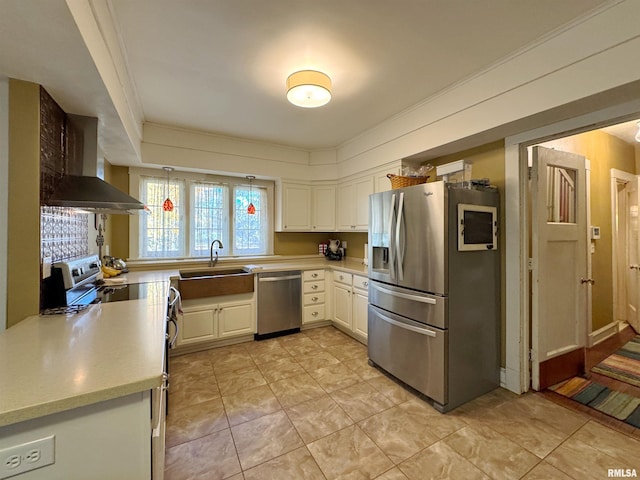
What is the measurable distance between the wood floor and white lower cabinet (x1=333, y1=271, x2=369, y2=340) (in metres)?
1.73

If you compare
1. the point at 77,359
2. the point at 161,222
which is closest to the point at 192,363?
the point at 161,222

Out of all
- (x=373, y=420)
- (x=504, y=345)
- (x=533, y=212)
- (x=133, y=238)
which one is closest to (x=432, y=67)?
(x=533, y=212)

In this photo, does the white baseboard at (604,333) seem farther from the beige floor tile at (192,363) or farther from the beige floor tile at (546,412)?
the beige floor tile at (192,363)

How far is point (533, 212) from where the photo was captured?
233cm

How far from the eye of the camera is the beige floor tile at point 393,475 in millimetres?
1521

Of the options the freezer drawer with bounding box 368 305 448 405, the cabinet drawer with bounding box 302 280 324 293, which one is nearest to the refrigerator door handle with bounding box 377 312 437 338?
the freezer drawer with bounding box 368 305 448 405

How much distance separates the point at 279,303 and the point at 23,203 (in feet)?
8.31

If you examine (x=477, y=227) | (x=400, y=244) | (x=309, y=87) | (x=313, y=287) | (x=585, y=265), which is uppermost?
(x=309, y=87)

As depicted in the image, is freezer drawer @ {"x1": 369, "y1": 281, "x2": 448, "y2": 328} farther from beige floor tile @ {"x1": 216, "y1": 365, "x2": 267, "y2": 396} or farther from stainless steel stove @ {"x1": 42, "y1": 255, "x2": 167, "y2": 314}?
stainless steel stove @ {"x1": 42, "y1": 255, "x2": 167, "y2": 314}

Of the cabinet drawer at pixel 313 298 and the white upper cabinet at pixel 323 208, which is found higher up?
the white upper cabinet at pixel 323 208

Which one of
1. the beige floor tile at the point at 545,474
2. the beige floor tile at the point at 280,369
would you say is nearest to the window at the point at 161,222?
the beige floor tile at the point at 280,369

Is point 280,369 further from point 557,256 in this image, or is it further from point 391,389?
point 557,256

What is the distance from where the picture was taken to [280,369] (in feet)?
8.95

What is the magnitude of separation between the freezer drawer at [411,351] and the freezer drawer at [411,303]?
55mm
